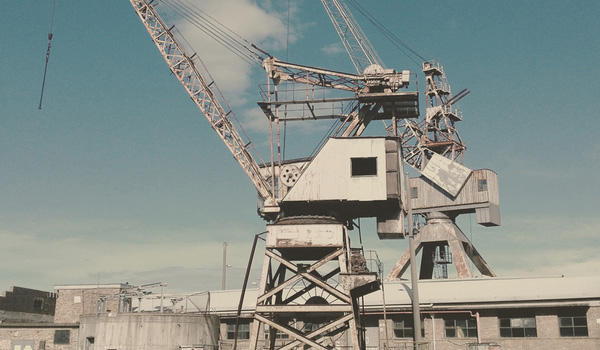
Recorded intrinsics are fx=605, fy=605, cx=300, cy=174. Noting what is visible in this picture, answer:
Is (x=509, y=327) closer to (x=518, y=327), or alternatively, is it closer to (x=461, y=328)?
(x=518, y=327)

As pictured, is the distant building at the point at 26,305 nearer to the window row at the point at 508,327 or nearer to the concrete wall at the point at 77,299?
the concrete wall at the point at 77,299

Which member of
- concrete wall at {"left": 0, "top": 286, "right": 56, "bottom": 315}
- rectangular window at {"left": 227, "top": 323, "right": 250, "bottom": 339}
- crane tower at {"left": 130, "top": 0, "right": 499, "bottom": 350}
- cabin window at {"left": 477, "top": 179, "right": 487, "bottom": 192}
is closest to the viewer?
crane tower at {"left": 130, "top": 0, "right": 499, "bottom": 350}

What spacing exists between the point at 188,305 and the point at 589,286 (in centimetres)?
2894

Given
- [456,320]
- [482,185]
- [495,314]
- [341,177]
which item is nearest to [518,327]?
[495,314]

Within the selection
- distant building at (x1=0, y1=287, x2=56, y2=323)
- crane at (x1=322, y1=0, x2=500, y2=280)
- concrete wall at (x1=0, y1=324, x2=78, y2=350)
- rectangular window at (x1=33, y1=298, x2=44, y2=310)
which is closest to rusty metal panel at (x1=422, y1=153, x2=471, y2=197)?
crane at (x1=322, y1=0, x2=500, y2=280)

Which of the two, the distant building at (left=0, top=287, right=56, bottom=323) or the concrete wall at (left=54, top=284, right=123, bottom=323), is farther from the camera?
the distant building at (left=0, top=287, right=56, bottom=323)

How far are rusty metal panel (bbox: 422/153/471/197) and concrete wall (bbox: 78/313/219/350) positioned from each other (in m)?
24.0

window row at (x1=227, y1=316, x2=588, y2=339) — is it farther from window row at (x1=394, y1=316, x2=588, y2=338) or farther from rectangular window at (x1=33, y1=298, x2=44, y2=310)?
rectangular window at (x1=33, y1=298, x2=44, y2=310)

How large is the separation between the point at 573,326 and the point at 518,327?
3130 mm

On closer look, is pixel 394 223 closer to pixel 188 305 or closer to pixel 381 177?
pixel 381 177

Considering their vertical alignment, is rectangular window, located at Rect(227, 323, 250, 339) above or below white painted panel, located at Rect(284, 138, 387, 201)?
below

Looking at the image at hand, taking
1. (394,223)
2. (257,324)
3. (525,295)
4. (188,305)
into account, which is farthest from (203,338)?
(525,295)

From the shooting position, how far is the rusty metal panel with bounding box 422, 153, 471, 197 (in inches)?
1999

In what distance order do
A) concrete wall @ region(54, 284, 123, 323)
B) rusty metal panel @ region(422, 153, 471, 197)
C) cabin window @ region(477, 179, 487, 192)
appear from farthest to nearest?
concrete wall @ region(54, 284, 123, 323) → rusty metal panel @ region(422, 153, 471, 197) → cabin window @ region(477, 179, 487, 192)
